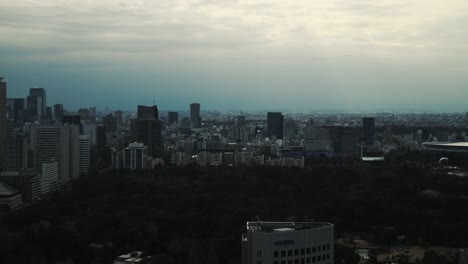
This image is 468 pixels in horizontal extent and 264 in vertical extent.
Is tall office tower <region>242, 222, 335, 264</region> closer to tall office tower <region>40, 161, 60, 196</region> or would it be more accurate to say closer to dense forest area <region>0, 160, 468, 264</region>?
dense forest area <region>0, 160, 468, 264</region>

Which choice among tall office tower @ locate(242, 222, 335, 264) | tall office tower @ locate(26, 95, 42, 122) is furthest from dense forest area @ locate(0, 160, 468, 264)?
tall office tower @ locate(26, 95, 42, 122)

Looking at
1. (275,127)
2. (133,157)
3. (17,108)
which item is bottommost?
(133,157)

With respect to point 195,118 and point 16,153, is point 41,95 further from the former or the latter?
point 16,153

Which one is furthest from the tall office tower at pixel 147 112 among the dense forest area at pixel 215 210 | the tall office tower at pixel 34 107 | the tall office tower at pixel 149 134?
the dense forest area at pixel 215 210

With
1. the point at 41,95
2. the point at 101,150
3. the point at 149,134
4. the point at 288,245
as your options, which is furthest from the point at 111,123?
the point at 288,245

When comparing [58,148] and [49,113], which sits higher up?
[49,113]
